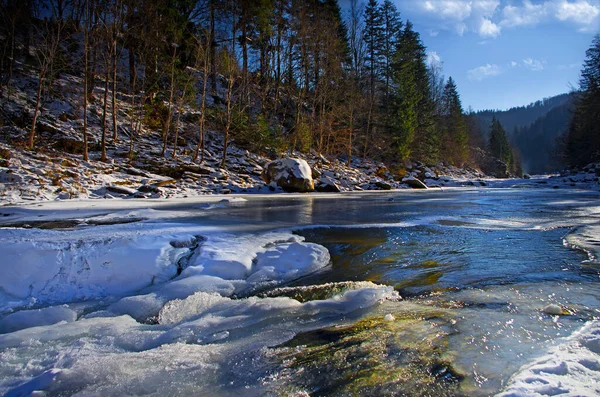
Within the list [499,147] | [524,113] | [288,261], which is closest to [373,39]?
[288,261]

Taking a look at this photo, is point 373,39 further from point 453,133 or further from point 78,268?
point 78,268

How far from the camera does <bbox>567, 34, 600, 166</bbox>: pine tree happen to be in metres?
31.8

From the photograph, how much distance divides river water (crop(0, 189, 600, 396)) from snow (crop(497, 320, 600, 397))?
13 millimetres

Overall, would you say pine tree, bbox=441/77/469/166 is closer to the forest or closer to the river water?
the forest

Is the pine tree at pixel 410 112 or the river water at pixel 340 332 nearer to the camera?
the river water at pixel 340 332

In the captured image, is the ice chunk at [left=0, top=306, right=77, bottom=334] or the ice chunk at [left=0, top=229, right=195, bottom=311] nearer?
the ice chunk at [left=0, top=306, right=77, bottom=334]

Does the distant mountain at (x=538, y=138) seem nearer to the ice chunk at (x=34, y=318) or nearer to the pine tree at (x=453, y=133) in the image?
the pine tree at (x=453, y=133)

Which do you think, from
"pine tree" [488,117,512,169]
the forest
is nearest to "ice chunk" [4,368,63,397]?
the forest

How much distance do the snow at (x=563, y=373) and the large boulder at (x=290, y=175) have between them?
16.2m

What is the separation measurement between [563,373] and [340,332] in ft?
4.60

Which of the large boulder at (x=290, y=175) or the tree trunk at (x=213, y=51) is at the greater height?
the tree trunk at (x=213, y=51)

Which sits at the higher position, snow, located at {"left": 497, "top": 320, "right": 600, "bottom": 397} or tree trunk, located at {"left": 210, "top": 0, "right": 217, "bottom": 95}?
tree trunk, located at {"left": 210, "top": 0, "right": 217, "bottom": 95}

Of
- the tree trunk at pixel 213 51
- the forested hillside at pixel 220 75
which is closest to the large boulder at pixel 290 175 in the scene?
the forested hillside at pixel 220 75

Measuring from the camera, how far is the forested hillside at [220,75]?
17500mm
